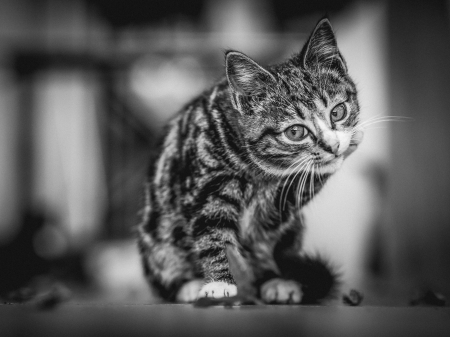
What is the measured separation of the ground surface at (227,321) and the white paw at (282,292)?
73mm

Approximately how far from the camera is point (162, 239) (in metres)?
0.91

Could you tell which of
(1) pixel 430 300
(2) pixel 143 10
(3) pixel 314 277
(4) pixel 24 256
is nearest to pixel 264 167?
(3) pixel 314 277

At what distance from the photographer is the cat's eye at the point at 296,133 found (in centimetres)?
81

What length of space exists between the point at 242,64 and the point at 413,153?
171 cm

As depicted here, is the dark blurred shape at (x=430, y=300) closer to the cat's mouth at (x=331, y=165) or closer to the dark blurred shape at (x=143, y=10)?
the cat's mouth at (x=331, y=165)

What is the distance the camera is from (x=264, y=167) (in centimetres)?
81

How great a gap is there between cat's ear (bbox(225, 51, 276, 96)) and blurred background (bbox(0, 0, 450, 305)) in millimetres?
1624

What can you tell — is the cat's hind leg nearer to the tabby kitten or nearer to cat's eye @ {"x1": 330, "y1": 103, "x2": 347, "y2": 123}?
the tabby kitten

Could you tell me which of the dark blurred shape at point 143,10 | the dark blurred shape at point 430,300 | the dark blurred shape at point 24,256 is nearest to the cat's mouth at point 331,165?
the dark blurred shape at point 430,300

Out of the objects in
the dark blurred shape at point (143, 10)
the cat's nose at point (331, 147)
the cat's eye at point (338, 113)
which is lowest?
the cat's nose at point (331, 147)

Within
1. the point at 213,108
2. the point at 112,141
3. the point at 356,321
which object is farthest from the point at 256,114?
the point at 112,141

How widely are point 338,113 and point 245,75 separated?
0.61 ft

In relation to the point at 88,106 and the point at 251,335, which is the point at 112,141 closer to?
the point at 88,106

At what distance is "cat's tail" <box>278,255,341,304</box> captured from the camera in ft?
2.70
